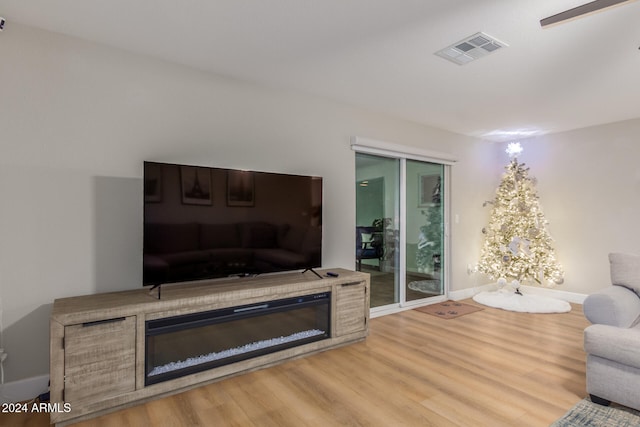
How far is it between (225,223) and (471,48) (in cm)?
228

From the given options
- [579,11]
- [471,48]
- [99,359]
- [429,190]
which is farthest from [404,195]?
[99,359]

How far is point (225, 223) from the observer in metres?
2.65

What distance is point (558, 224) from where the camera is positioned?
4988 millimetres

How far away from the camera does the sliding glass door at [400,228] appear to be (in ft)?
13.6

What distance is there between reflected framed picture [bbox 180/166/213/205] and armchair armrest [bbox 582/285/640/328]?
9.43 ft

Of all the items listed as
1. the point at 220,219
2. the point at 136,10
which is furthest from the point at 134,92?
the point at 220,219

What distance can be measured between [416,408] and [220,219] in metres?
1.90

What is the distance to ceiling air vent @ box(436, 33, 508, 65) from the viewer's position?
2336 mm

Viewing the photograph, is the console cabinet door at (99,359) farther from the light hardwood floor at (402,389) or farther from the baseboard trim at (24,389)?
the baseboard trim at (24,389)

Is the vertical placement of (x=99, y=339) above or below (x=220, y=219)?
below

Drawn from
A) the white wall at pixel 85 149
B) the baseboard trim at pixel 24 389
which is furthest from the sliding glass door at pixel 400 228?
the baseboard trim at pixel 24 389

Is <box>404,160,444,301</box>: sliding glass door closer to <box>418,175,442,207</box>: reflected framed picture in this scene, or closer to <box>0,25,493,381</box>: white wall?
<box>418,175,442,207</box>: reflected framed picture

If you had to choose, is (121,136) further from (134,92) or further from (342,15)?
(342,15)

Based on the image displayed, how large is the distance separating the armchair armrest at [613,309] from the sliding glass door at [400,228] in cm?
219
